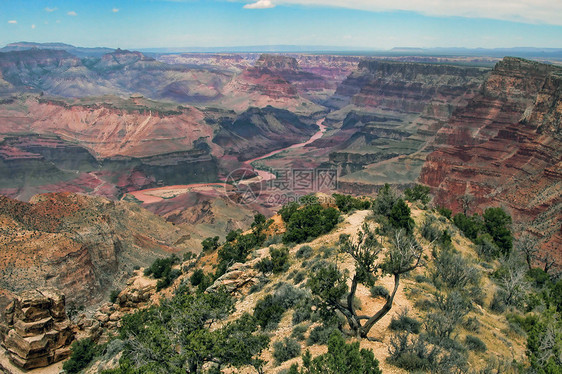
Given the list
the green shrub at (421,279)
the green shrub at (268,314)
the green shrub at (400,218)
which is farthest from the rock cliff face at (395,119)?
the green shrub at (268,314)

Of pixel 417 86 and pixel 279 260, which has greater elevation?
pixel 417 86

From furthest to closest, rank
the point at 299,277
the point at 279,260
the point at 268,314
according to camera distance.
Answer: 1. the point at 279,260
2. the point at 299,277
3. the point at 268,314

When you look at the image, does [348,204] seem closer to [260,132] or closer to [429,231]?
[429,231]

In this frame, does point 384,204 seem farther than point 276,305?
Yes

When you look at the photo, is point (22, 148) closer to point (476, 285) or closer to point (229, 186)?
point (229, 186)

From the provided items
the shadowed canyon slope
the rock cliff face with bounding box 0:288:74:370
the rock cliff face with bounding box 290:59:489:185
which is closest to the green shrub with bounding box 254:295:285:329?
the rock cliff face with bounding box 0:288:74:370

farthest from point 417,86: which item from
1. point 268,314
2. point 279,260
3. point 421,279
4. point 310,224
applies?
point 268,314

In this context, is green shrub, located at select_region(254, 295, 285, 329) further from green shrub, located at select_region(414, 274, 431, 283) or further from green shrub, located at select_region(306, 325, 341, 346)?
green shrub, located at select_region(414, 274, 431, 283)
